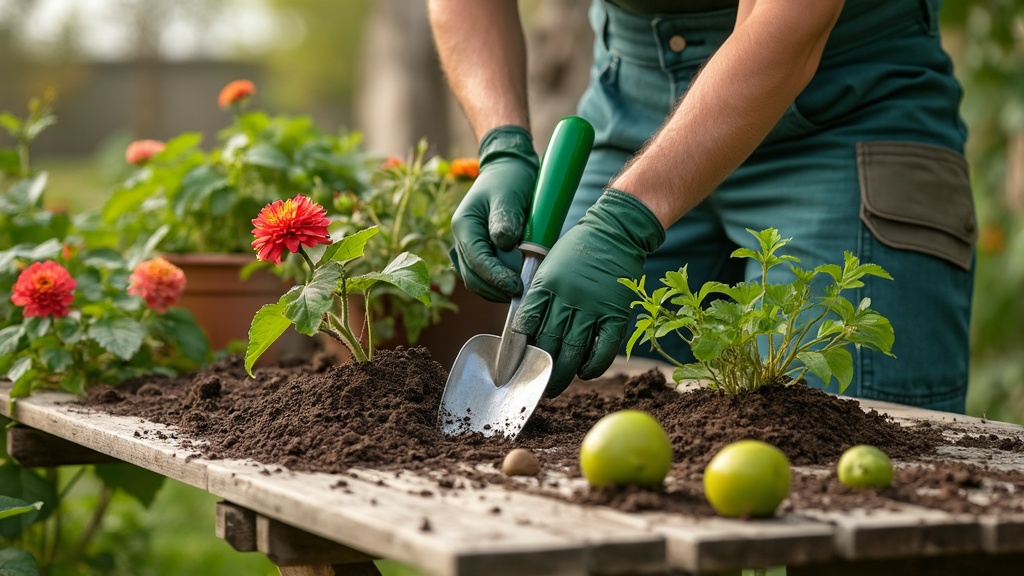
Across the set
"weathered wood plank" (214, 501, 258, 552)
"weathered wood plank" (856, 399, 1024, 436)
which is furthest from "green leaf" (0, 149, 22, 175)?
"weathered wood plank" (856, 399, 1024, 436)

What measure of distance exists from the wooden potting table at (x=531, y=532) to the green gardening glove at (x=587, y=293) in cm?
44

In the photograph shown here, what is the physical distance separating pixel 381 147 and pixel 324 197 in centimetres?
887

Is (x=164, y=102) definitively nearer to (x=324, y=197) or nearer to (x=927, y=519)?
(x=324, y=197)

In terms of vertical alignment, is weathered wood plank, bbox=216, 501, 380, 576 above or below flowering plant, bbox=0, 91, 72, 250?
below

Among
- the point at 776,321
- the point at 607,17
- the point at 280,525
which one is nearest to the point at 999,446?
the point at 776,321

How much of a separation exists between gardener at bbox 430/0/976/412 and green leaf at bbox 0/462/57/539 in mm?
1125

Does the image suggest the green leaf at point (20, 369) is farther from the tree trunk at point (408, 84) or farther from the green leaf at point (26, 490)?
the tree trunk at point (408, 84)

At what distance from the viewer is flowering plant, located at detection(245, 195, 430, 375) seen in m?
1.77

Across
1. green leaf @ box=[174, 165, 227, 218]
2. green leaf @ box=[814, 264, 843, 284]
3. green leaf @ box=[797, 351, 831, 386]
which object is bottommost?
green leaf @ box=[797, 351, 831, 386]

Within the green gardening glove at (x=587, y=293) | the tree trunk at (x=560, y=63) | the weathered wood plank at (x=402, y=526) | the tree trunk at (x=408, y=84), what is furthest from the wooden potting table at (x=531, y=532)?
the tree trunk at (x=408, y=84)

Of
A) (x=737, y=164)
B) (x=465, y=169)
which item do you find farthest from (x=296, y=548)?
(x=465, y=169)

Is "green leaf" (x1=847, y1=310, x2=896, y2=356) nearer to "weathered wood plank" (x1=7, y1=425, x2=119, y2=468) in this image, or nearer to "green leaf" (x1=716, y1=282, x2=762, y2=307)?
"green leaf" (x1=716, y1=282, x2=762, y2=307)

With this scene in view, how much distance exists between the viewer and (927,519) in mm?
1230

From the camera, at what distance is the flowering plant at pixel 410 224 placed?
2.58 m
